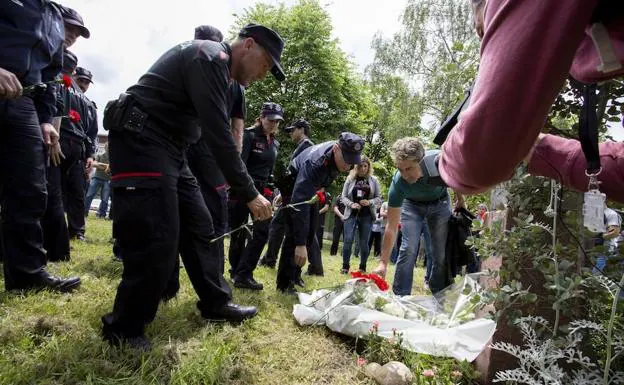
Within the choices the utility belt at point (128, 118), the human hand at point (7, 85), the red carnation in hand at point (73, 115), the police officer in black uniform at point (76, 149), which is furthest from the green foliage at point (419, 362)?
the red carnation in hand at point (73, 115)

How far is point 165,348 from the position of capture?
220 cm

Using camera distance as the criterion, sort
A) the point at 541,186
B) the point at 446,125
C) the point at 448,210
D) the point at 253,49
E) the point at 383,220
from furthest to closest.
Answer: the point at 383,220 < the point at 448,210 < the point at 253,49 < the point at 541,186 < the point at 446,125

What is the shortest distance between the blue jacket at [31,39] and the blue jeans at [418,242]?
361 centimetres

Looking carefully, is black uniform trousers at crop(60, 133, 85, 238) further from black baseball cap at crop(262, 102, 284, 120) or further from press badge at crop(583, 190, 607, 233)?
press badge at crop(583, 190, 607, 233)

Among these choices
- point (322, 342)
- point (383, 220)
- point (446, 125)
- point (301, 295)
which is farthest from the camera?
A: point (383, 220)

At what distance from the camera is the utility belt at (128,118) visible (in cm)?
223

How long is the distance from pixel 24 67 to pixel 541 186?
10.9ft

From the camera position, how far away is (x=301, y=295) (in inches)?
143

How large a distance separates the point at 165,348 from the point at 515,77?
2.15m

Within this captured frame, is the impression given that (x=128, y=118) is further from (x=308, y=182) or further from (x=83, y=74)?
(x=83, y=74)

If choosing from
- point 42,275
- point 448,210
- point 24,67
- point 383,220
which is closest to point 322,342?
point 42,275

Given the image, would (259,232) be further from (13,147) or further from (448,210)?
(13,147)

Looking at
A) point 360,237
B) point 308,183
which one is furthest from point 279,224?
point 360,237

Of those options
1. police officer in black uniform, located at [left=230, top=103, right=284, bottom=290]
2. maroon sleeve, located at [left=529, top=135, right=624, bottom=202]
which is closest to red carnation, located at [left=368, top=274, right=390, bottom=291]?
→ police officer in black uniform, located at [left=230, top=103, right=284, bottom=290]
